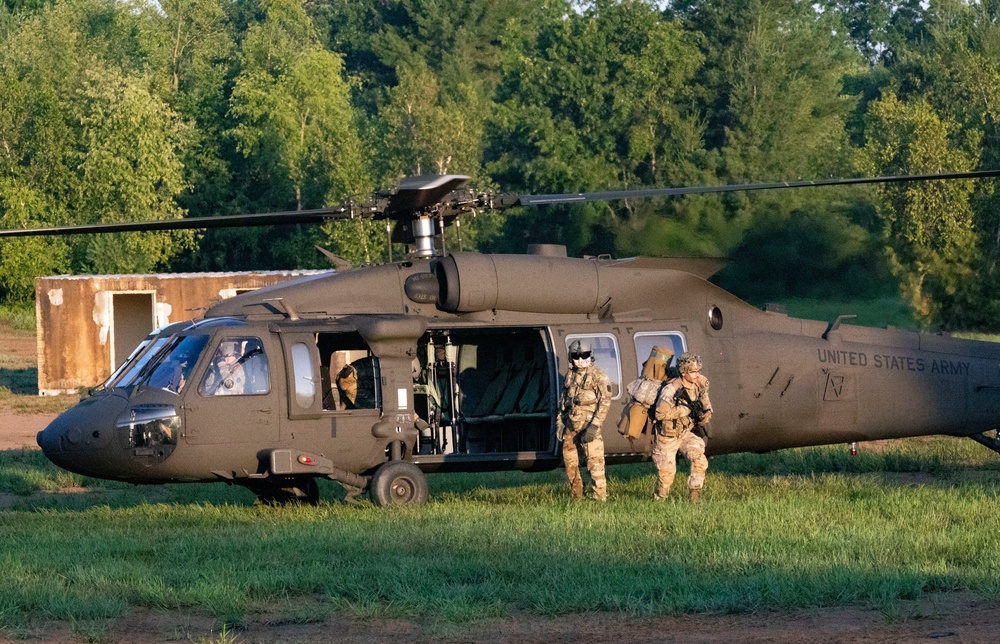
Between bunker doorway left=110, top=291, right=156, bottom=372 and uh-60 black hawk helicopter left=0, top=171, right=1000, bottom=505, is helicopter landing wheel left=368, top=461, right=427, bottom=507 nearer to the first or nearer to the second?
uh-60 black hawk helicopter left=0, top=171, right=1000, bottom=505

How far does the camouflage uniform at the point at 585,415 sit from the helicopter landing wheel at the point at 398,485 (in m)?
1.33

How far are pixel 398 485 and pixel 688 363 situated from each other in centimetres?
273

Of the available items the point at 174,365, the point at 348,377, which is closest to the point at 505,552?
the point at 348,377

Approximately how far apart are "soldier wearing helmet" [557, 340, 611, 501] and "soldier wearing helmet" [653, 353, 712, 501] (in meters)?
0.50

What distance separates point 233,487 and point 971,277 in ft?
65.9

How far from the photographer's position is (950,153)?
33.5 metres

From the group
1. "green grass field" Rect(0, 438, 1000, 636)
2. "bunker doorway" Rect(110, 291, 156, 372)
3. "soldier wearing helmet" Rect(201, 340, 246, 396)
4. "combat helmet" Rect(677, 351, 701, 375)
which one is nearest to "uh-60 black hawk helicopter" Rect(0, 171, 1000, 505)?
"soldier wearing helmet" Rect(201, 340, 246, 396)

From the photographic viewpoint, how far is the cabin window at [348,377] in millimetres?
12344

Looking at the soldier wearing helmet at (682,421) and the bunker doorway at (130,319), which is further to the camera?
the bunker doorway at (130,319)

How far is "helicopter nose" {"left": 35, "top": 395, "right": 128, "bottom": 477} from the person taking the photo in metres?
11.4

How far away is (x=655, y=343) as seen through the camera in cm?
1295

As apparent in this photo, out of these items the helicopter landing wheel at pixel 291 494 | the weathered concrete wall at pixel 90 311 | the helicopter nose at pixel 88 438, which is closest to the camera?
the helicopter nose at pixel 88 438

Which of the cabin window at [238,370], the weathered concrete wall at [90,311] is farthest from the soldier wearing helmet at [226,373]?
the weathered concrete wall at [90,311]

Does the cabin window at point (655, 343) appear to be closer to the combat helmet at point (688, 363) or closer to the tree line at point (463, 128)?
the combat helmet at point (688, 363)
